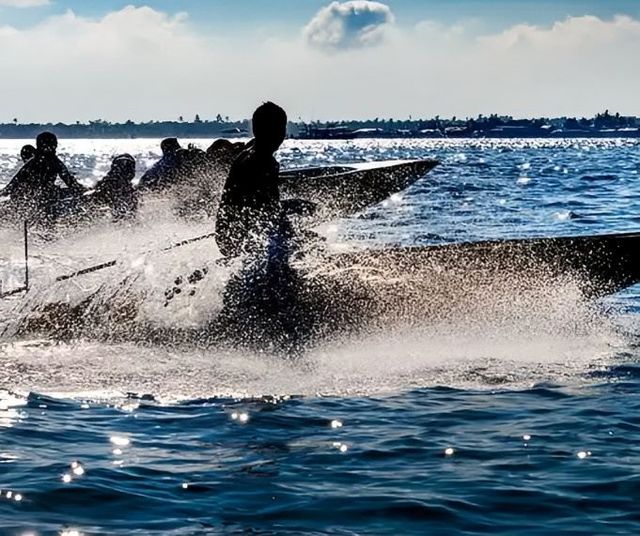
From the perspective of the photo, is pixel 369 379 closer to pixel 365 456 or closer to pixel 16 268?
Result: pixel 365 456

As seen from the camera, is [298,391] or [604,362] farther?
[604,362]

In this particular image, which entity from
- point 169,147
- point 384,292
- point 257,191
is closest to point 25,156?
point 169,147

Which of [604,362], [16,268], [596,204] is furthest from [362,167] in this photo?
[596,204]

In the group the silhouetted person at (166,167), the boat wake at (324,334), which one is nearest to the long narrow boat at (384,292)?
the boat wake at (324,334)

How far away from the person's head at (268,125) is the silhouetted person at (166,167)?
9080 millimetres

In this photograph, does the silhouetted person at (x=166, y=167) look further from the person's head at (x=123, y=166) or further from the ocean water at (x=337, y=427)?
the ocean water at (x=337, y=427)

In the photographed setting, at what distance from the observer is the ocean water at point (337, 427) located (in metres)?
5.28

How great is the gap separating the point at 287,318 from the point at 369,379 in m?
1.29

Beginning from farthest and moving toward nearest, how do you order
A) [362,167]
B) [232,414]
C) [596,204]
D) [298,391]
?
[596,204]
[362,167]
[298,391]
[232,414]

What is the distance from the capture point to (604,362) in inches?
351

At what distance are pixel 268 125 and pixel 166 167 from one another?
934 cm

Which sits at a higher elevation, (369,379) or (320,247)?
(320,247)

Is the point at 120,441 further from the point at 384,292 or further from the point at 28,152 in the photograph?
the point at 28,152

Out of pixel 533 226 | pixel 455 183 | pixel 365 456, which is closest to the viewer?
pixel 365 456
